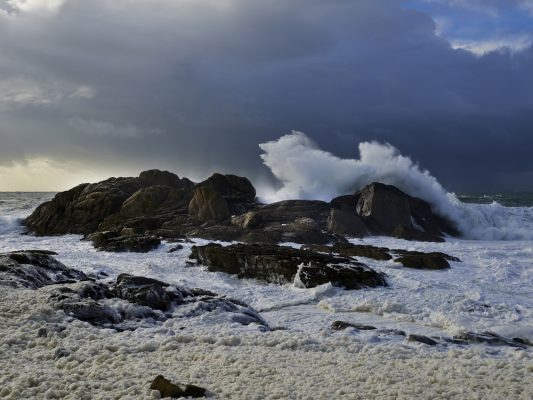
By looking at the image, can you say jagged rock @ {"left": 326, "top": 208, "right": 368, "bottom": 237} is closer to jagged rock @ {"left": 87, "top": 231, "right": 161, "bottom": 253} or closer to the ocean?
the ocean

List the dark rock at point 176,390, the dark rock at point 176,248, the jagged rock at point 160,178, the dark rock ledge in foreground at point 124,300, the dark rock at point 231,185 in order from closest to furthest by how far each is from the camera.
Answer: the dark rock at point 176,390, the dark rock ledge in foreground at point 124,300, the dark rock at point 176,248, the dark rock at point 231,185, the jagged rock at point 160,178

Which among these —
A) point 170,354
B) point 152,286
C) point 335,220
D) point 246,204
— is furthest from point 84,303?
point 246,204

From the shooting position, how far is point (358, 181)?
35781 millimetres

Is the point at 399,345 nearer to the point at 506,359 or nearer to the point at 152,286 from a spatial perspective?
the point at 506,359

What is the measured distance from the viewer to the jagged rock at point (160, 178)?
121 feet

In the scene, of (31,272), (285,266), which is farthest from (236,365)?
(285,266)

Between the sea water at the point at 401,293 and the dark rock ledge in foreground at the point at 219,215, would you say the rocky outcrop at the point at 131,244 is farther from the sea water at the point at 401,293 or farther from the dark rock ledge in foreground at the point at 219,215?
the sea water at the point at 401,293

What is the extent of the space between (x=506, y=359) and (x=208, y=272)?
9.63 m

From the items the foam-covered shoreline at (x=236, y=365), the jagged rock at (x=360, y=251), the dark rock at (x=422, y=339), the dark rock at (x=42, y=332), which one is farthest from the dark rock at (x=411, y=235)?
the dark rock at (x=42, y=332)

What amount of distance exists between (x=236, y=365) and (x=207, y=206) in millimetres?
22074

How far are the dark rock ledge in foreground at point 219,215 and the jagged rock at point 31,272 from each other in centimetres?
651

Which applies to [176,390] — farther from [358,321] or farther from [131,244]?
[131,244]

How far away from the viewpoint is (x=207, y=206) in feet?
93.6

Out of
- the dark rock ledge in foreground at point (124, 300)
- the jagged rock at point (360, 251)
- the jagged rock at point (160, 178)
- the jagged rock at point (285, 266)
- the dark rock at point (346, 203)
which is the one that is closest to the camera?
the dark rock ledge in foreground at point (124, 300)
